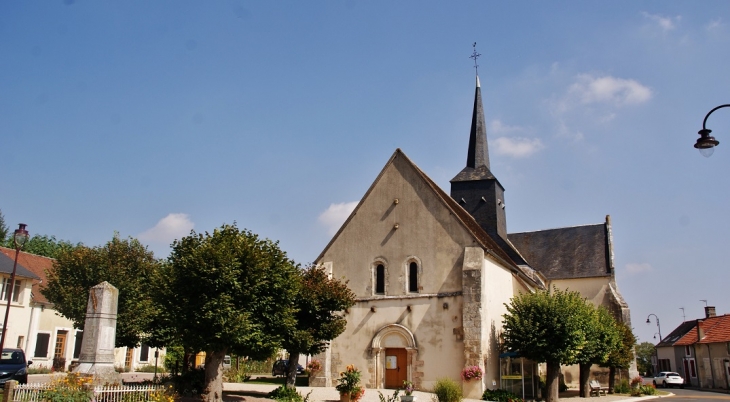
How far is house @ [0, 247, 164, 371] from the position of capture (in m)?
31.9

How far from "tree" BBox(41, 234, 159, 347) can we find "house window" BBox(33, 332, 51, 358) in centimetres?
799

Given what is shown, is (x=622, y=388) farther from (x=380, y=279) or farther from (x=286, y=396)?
(x=286, y=396)

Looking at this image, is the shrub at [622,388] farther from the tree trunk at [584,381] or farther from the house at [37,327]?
the house at [37,327]

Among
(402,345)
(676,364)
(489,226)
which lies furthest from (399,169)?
(676,364)

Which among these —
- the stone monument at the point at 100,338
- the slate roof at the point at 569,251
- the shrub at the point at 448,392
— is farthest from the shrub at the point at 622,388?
the stone monument at the point at 100,338

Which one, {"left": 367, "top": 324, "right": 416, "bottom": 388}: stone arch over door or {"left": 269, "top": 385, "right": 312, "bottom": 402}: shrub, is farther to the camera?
{"left": 367, "top": 324, "right": 416, "bottom": 388}: stone arch over door

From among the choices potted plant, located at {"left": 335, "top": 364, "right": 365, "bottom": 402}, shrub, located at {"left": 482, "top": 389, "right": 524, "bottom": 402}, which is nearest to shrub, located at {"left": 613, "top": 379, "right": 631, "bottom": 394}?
shrub, located at {"left": 482, "top": 389, "right": 524, "bottom": 402}

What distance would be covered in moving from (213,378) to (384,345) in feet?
33.0

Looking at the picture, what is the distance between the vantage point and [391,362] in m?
24.5

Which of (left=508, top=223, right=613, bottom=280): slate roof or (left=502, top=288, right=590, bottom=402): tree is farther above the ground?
(left=508, top=223, right=613, bottom=280): slate roof

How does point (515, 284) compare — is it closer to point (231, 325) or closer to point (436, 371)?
point (436, 371)

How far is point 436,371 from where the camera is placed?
76.7ft

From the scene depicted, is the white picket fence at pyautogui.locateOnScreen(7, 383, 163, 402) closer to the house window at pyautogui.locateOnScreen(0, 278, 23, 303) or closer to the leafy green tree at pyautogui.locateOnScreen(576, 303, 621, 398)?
the leafy green tree at pyautogui.locateOnScreen(576, 303, 621, 398)

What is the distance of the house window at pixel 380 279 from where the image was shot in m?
25.6
